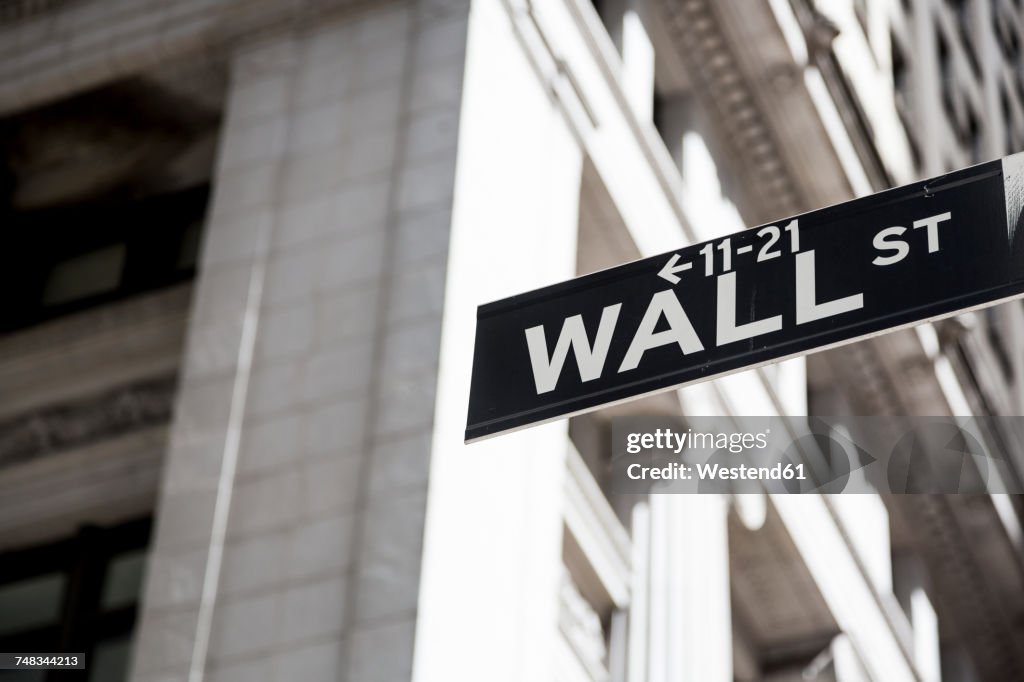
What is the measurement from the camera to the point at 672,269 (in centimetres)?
662

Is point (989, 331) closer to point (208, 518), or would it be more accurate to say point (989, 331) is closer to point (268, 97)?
point (268, 97)

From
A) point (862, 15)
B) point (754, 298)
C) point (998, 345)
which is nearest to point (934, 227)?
point (754, 298)

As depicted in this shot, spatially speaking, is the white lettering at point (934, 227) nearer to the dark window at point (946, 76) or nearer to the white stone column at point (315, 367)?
the white stone column at point (315, 367)

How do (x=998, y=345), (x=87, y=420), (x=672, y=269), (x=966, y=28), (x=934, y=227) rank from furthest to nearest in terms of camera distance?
(x=966, y=28)
(x=998, y=345)
(x=87, y=420)
(x=672, y=269)
(x=934, y=227)

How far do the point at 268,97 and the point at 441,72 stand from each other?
1.73 meters

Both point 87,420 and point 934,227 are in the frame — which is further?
point 87,420

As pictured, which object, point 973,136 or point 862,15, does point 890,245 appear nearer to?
point 862,15

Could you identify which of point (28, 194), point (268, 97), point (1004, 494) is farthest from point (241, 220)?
point (1004, 494)

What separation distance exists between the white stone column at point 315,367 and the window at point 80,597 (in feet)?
5.35

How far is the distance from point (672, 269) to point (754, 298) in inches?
16.5

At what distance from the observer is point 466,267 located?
11.1 meters

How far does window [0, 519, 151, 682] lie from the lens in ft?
39.2

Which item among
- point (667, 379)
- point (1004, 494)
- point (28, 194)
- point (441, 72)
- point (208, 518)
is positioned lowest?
point (667, 379)

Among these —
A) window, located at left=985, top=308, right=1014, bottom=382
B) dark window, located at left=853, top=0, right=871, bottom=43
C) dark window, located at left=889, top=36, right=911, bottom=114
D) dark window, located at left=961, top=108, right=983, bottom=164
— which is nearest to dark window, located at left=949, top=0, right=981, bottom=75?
dark window, located at left=961, top=108, right=983, bottom=164
